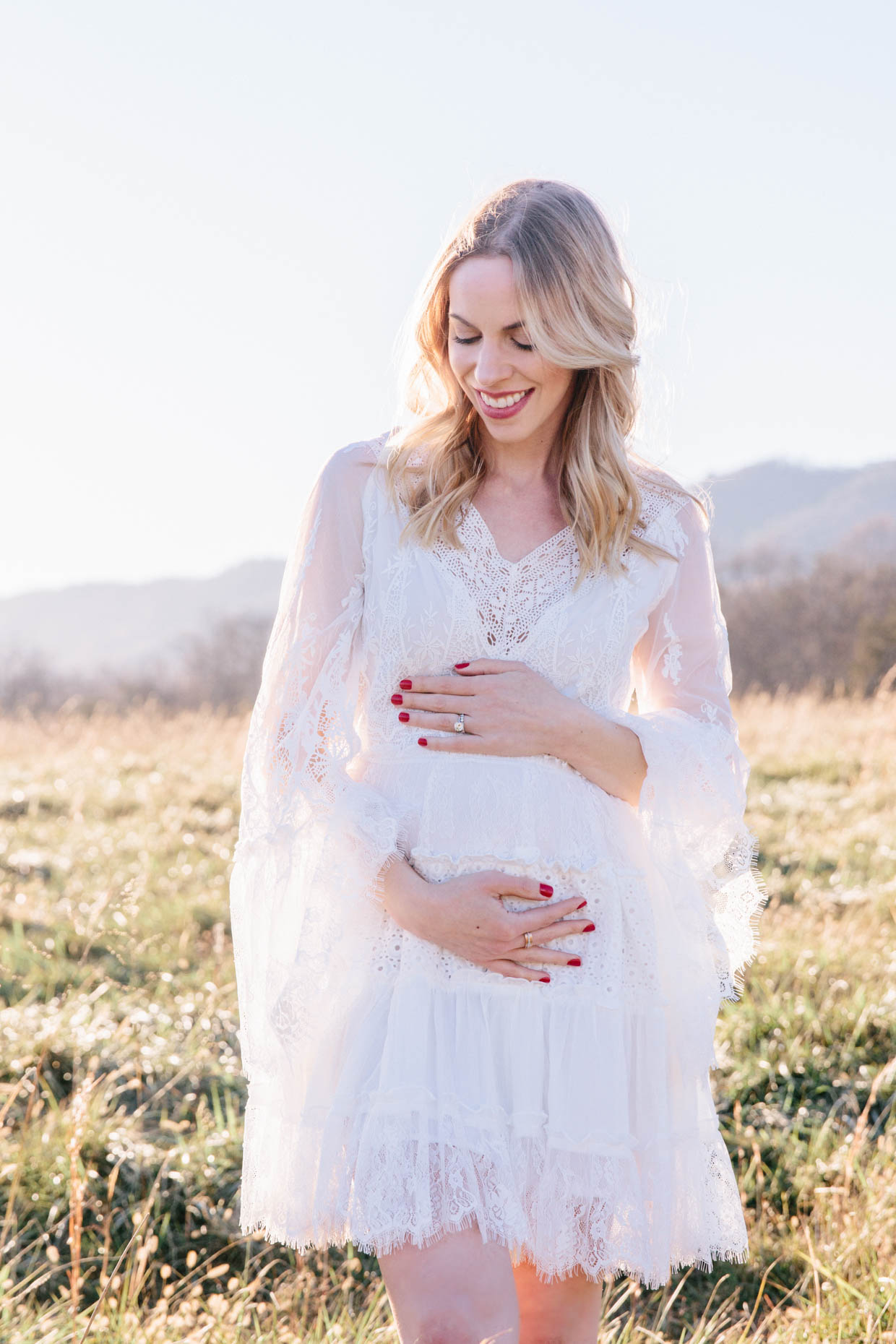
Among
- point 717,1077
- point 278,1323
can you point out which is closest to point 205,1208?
point 278,1323

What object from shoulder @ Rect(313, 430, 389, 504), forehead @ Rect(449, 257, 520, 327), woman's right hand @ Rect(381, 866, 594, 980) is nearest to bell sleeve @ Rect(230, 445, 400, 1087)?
shoulder @ Rect(313, 430, 389, 504)

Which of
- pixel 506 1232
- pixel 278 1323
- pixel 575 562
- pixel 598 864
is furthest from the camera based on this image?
pixel 278 1323

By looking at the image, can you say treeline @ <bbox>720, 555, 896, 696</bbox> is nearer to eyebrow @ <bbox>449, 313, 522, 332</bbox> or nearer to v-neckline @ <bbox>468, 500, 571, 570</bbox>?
v-neckline @ <bbox>468, 500, 571, 570</bbox>

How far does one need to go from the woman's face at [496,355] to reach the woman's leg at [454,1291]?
136 centimetres

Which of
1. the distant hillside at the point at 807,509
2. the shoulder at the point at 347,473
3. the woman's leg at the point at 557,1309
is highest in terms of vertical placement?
the shoulder at the point at 347,473

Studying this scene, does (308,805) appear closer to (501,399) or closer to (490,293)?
(501,399)

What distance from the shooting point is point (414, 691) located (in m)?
2.02

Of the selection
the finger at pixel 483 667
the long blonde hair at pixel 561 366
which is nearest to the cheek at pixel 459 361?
the long blonde hair at pixel 561 366

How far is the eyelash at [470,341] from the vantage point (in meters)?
2.07

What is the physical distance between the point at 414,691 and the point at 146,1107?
7.46ft

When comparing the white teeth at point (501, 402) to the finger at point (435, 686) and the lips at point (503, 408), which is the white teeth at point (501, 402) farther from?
the finger at point (435, 686)

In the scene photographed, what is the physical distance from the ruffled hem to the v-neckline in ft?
3.11

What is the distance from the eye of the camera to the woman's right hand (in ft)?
6.08

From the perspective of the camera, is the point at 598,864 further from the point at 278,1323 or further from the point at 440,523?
the point at 278,1323
